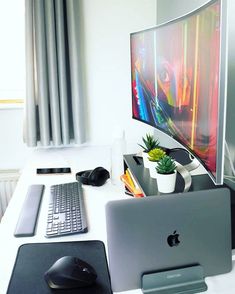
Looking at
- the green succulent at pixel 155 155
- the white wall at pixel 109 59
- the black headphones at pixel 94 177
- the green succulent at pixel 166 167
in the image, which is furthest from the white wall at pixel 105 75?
the green succulent at pixel 166 167

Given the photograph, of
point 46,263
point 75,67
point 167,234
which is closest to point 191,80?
point 167,234

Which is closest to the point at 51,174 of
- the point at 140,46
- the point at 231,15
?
the point at 140,46

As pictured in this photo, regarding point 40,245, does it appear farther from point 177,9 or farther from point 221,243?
point 177,9

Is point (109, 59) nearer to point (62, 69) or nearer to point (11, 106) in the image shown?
point (62, 69)

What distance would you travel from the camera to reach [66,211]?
104 cm

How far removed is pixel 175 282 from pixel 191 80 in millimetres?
500

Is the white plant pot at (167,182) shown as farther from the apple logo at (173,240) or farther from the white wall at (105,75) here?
the white wall at (105,75)

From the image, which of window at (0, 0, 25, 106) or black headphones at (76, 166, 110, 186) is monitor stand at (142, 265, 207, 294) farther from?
window at (0, 0, 25, 106)

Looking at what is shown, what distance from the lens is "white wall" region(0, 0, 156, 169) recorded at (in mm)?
1786

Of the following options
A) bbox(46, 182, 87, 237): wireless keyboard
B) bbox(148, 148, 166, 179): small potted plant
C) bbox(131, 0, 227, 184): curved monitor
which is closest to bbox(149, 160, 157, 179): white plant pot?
bbox(148, 148, 166, 179): small potted plant

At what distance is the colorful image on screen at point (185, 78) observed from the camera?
0.69m

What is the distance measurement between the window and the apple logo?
1410 millimetres

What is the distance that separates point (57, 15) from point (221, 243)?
142 cm

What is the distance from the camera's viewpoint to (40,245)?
872mm
